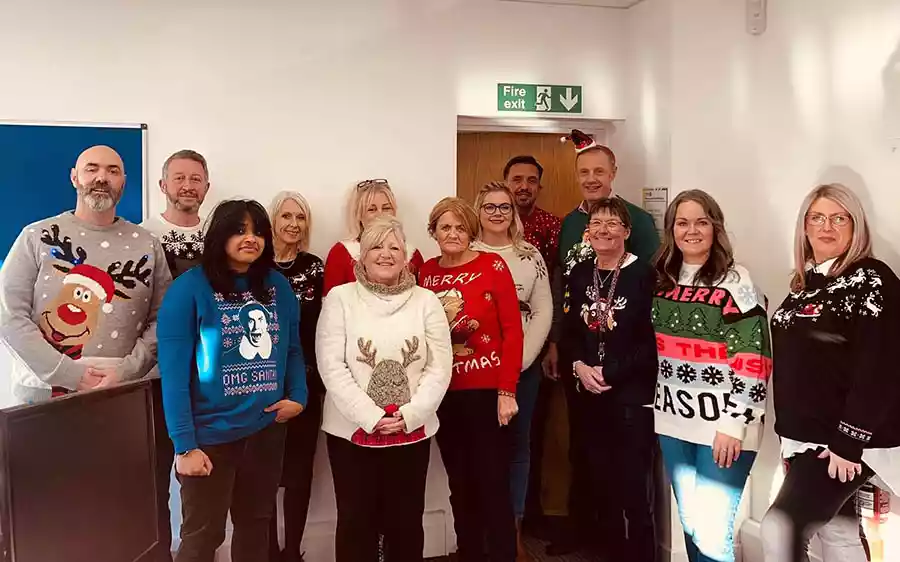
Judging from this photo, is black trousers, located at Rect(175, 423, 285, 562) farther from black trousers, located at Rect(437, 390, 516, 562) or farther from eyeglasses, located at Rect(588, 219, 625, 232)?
eyeglasses, located at Rect(588, 219, 625, 232)

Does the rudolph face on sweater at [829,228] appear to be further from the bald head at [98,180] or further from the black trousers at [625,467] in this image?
the bald head at [98,180]

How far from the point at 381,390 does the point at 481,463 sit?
549mm

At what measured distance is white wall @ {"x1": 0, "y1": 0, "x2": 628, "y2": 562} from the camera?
2.91 metres

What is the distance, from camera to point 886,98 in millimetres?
2295

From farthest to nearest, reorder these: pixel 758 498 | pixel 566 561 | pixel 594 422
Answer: pixel 566 561 < pixel 758 498 < pixel 594 422

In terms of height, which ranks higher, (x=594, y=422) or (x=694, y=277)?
(x=694, y=277)

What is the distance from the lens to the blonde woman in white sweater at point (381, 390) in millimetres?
2350

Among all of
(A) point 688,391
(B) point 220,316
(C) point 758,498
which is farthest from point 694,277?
(B) point 220,316

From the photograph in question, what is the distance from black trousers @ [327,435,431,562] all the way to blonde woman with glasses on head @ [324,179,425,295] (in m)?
0.68

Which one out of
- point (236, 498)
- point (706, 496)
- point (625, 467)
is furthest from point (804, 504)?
point (236, 498)

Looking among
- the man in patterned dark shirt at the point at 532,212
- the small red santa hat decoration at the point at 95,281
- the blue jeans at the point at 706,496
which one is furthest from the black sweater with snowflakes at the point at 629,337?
the small red santa hat decoration at the point at 95,281

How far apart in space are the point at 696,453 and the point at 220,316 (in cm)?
173

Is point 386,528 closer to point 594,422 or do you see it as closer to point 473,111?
point 594,422

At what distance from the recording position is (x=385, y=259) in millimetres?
2404
